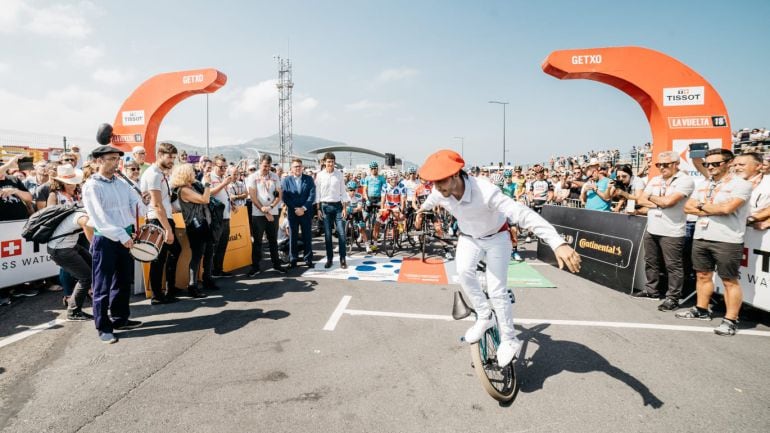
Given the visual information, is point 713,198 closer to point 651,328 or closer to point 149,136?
point 651,328

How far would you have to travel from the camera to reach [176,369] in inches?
122

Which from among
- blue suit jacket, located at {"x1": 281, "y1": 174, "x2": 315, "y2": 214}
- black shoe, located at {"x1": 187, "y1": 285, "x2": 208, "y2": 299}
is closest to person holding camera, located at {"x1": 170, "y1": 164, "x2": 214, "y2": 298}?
black shoe, located at {"x1": 187, "y1": 285, "x2": 208, "y2": 299}

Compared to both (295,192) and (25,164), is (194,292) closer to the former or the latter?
(295,192)

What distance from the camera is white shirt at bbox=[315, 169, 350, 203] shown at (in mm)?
6703

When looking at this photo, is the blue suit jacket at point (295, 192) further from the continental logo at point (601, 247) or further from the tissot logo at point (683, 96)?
the tissot logo at point (683, 96)

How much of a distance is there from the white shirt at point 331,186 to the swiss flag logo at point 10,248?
4778 millimetres

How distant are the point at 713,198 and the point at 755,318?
1.75 meters

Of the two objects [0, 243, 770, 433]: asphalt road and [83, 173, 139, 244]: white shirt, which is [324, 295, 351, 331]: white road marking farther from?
[83, 173, 139, 244]: white shirt

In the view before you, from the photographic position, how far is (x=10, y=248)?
5211 millimetres

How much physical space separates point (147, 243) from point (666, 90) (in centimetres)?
936

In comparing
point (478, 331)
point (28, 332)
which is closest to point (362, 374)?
point (478, 331)

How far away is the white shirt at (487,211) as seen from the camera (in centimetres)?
244

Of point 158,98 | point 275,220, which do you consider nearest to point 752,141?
point 275,220

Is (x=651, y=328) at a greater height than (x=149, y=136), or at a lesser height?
lesser
